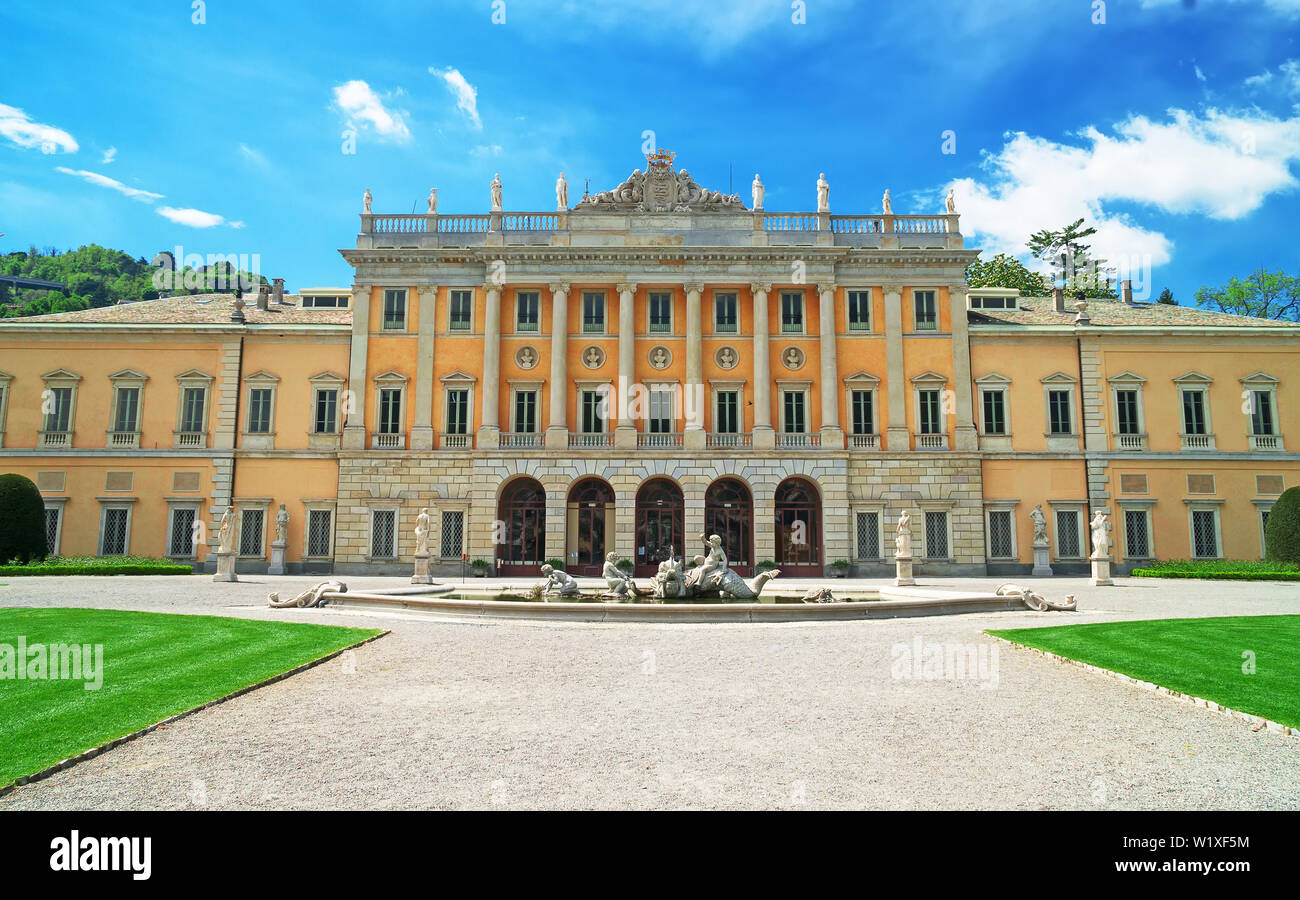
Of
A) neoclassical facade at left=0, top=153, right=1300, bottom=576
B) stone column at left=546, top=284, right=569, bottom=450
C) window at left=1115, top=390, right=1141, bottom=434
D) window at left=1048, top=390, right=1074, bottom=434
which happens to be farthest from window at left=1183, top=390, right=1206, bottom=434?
stone column at left=546, top=284, right=569, bottom=450

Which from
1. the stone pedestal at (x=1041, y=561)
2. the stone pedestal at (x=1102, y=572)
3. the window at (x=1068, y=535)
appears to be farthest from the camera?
the window at (x=1068, y=535)

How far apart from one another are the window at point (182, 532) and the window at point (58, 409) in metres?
7.27

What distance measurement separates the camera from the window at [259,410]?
39312 mm

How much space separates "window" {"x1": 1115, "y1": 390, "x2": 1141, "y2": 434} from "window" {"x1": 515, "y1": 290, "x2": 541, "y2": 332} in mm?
29535

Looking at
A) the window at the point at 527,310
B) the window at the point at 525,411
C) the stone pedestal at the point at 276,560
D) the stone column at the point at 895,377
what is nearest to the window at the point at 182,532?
the stone pedestal at the point at 276,560

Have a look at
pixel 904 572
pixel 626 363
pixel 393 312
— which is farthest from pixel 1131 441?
pixel 393 312

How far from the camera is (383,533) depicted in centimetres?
3794

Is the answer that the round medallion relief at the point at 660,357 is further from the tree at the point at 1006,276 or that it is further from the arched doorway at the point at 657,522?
the tree at the point at 1006,276

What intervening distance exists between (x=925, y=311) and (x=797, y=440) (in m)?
9.40

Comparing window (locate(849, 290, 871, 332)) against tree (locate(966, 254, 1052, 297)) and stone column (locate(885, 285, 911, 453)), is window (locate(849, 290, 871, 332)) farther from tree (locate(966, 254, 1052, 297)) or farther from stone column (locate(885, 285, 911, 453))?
tree (locate(966, 254, 1052, 297))

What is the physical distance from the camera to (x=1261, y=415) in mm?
38625

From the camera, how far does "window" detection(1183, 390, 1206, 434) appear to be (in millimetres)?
38469
